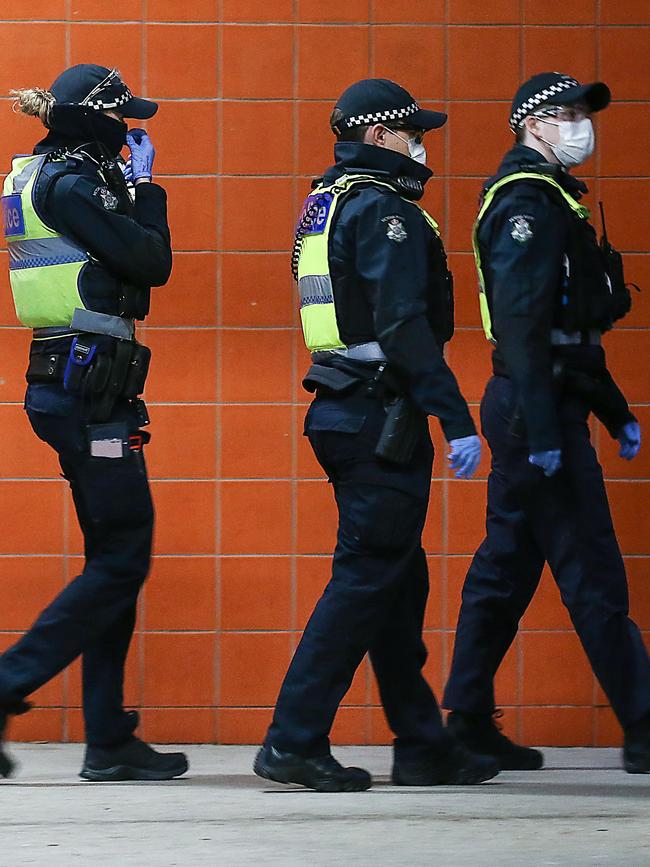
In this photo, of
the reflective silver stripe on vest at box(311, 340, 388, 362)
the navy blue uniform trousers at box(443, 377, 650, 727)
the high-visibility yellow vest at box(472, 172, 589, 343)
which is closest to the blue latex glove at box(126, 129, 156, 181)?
→ the reflective silver stripe on vest at box(311, 340, 388, 362)

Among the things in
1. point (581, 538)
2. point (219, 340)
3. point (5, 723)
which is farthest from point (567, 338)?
point (5, 723)

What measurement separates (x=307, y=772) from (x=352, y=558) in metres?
0.61

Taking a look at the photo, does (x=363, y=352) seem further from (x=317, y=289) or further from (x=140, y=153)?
(x=140, y=153)

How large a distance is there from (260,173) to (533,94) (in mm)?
1151

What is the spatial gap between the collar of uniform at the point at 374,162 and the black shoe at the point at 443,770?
5.40ft

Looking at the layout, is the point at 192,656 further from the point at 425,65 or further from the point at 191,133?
the point at 425,65

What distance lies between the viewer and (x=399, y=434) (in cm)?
474

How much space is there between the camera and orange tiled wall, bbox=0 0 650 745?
581 centimetres

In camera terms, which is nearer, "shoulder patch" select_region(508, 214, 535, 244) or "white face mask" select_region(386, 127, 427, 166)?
"shoulder patch" select_region(508, 214, 535, 244)

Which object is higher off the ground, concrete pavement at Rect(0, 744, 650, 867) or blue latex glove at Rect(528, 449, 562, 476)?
blue latex glove at Rect(528, 449, 562, 476)

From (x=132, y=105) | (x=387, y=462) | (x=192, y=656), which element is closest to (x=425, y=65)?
(x=132, y=105)

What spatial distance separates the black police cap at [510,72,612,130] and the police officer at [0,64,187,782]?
111cm

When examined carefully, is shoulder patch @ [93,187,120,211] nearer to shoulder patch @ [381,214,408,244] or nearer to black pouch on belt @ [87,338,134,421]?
black pouch on belt @ [87,338,134,421]

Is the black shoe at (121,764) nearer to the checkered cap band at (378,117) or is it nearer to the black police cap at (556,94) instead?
the checkered cap band at (378,117)
